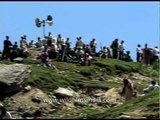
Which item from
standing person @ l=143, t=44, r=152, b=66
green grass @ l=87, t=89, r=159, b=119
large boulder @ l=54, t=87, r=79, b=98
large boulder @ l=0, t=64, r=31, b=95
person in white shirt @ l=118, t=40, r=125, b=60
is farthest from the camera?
person in white shirt @ l=118, t=40, r=125, b=60

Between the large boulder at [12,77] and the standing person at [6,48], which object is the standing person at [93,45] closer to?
the standing person at [6,48]

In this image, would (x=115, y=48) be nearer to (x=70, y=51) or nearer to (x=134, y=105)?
(x=70, y=51)

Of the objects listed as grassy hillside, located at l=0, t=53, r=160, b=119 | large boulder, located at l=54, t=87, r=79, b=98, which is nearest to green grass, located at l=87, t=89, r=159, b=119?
grassy hillside, located at l=0, t=53, r=160, b=119

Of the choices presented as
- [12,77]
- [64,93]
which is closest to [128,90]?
[64,93]

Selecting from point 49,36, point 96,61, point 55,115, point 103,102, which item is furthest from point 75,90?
point 49,36

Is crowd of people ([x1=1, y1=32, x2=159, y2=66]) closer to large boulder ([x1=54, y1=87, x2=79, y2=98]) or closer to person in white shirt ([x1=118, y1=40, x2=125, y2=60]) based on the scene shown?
person in white shirt ([x1=118, y1=40, x2=125, y2=60])

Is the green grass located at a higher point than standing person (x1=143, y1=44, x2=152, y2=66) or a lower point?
higher

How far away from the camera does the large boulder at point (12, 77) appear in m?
41.3

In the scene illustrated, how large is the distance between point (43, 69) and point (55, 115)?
10780mm

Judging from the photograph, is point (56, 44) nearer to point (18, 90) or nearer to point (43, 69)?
point (43, 69)

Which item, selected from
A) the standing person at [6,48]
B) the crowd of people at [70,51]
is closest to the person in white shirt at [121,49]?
the crowd of people at [70,51]

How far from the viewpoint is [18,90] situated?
41.9 meters

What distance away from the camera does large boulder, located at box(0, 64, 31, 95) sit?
4128 cm

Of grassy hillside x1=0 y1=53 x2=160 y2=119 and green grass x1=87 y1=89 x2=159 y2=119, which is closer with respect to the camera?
green grass x1=87 y1=89 x2=159 y2=119
